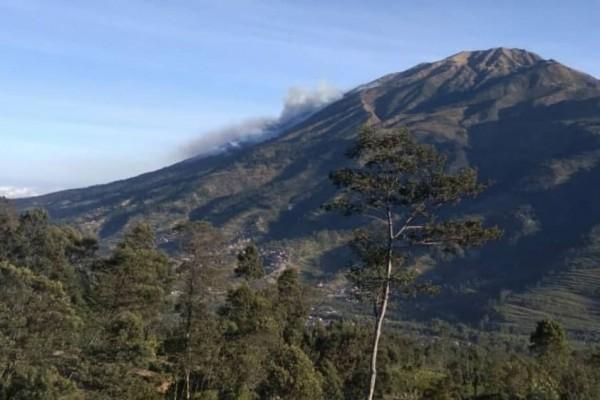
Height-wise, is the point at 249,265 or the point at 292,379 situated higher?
the point at 249,265

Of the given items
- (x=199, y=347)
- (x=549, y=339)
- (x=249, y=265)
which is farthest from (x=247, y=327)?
(x=549, y=339)

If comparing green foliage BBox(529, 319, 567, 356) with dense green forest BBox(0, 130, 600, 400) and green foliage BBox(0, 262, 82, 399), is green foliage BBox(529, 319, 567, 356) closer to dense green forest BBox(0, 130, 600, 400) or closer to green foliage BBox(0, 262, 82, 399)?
dense green forest BBox(0, 130, 600, 400)

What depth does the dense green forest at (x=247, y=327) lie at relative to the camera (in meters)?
29.9

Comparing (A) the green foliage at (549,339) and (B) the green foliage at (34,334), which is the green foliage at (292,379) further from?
(A) the green foliage at (549,339)

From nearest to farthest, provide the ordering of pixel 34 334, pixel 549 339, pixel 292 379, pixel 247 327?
pixel 34 334 < pixel 292 379 < pixel 247 327 < pixel 549 339

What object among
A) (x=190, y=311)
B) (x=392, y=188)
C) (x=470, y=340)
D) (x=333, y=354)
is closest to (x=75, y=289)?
(x=333, y=354)

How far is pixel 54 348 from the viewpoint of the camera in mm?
45000

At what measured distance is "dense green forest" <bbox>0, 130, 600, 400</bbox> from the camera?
29859 millimetres

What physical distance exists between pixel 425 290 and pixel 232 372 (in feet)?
80.3

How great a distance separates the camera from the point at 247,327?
50125 mm

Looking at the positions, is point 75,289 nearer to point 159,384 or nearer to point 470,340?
point 159,384

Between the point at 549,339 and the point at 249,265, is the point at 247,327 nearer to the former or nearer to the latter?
the point at 249,265

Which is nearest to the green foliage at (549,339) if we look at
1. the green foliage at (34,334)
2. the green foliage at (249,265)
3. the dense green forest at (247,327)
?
the dense green forest at (247,327)

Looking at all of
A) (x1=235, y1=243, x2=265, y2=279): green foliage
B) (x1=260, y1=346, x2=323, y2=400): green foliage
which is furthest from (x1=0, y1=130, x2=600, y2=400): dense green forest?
(x1=235, y1=243, x2=265, y2=279): green foliage
